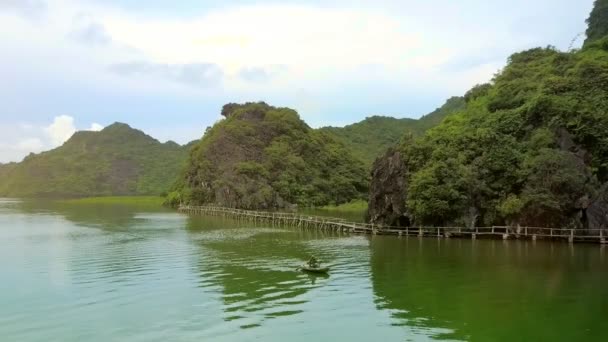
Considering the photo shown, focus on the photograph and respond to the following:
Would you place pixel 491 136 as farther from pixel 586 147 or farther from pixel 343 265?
pixel 343 265

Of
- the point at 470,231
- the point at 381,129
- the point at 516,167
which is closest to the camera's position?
the point at 470,231

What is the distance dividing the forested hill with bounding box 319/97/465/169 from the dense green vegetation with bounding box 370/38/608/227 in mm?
96336

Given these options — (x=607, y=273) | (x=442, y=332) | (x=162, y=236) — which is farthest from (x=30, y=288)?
(x=607, y=273)

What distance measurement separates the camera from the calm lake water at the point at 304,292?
65.2 feet

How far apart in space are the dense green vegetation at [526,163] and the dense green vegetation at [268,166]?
183ft

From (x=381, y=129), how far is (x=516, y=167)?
12360cm

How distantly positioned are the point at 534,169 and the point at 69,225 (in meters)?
54.2

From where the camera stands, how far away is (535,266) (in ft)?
107

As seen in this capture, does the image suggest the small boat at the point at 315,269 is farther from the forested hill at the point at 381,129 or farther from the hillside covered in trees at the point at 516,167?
the forested hill at the point at 381,129

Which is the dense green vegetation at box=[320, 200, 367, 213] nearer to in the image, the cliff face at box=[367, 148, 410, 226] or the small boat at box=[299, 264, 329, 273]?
the cliff face at box=[367, 148, 410, 226]

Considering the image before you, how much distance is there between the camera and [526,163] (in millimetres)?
47656

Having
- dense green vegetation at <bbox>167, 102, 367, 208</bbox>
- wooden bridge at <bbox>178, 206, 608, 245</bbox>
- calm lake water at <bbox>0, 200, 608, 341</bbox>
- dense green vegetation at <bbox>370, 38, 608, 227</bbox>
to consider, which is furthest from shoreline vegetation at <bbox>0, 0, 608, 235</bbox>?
dense green vegetation at <bbox>167, 102, 367, 208</bbox>

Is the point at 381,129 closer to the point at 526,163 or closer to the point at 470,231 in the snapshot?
the point at 526,163

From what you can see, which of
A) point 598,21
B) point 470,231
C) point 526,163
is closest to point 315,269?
point 470,231
